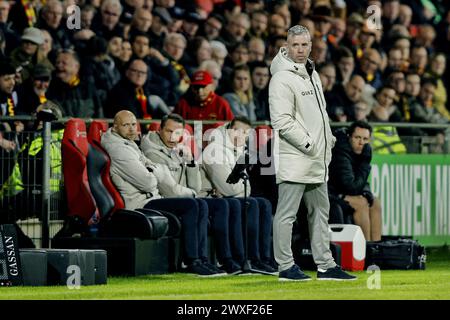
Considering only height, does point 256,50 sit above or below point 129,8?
below

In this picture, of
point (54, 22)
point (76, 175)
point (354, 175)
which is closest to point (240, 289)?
point (76, 175)

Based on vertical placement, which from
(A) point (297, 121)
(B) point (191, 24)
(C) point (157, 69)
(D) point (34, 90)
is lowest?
(A) point (297, 121)

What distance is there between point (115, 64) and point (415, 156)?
384 centimetres

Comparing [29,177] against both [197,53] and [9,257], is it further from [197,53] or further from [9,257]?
[197,53]

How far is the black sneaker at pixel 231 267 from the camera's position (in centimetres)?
1393

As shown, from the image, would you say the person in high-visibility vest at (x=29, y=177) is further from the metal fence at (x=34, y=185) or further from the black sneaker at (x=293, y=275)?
the black sneaker at (x=293, y=275)

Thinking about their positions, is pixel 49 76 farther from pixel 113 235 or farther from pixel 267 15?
pixel 267 15

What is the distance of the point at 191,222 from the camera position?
13.9 m

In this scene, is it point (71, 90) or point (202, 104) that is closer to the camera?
point (71, 90)

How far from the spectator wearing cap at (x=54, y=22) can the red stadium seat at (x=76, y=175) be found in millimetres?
3102

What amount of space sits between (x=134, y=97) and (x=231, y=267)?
389 centimetres

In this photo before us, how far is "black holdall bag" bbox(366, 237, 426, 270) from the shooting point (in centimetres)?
1488

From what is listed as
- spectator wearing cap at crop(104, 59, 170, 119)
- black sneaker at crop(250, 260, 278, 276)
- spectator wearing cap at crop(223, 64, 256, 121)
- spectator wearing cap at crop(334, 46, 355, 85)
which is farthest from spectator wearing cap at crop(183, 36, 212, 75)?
black sneaker at crop(250, 260, 278, 276)

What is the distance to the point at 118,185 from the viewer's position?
14.2 metres
